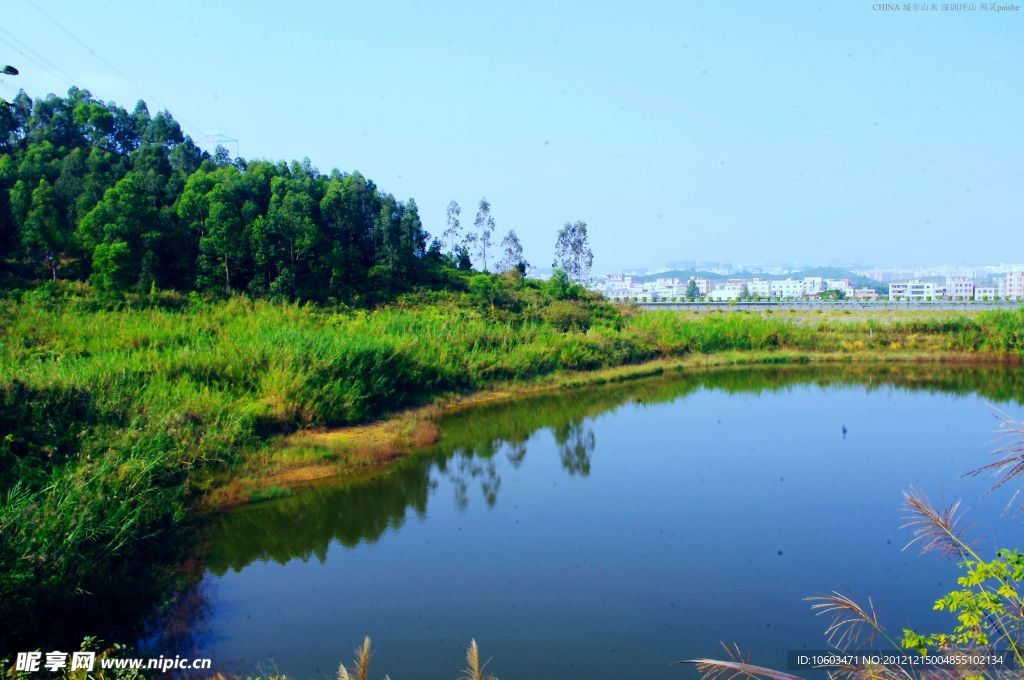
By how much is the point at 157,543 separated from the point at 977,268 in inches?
7488

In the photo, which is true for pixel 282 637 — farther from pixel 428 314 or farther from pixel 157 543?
pixel 428 314

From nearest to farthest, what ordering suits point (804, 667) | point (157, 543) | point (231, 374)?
1. point (804, 667)
2. point (157, 543)
3. point (231, 374)

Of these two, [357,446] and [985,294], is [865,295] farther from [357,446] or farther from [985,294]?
[357,446]

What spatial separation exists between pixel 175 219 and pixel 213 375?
31.0 feet

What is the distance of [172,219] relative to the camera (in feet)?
62.2

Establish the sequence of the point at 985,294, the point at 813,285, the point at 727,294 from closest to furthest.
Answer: the point at 985,294
the point at 727,294
the point at 813,285

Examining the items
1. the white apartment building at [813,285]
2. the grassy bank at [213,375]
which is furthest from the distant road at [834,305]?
the white apartment building at [813,285]

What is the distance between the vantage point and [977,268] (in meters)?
163

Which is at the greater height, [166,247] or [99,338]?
[166,247]

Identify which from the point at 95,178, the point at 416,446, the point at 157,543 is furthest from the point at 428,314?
the point at 157,543

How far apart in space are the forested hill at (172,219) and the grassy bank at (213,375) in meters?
1.73

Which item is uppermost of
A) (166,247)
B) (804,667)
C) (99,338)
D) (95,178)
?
(95,178)

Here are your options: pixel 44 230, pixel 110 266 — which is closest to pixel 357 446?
pixel 110 266

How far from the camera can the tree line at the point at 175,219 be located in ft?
56.4
